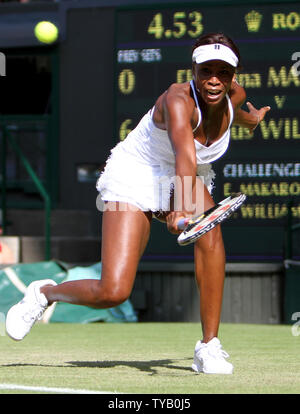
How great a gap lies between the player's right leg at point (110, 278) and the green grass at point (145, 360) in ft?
0.98

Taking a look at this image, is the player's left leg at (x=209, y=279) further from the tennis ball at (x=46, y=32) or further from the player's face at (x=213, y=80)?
the tennis ball at (x=46, y=32)

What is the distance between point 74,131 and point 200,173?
6.94 meters

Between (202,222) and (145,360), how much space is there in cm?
180

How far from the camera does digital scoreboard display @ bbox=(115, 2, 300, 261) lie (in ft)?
32.5

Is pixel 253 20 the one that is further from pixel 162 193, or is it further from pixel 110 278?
pixel 110 278

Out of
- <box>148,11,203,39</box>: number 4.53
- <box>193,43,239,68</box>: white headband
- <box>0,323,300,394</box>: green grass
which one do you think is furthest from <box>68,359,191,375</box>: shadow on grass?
<box>148,11,203,39</box>: number 4.53

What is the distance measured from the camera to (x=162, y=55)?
33.7 feet

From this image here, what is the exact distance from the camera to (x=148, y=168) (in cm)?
513

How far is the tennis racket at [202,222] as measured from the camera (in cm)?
421

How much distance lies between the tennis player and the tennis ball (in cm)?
672

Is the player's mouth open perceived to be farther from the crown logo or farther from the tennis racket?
the crown logo

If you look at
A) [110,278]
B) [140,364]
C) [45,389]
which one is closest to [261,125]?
[140,364]

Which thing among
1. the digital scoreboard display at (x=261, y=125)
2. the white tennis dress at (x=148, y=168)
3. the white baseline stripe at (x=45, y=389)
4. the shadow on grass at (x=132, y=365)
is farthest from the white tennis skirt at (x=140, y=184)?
the digital scoreboard display at (x=261, y=125)

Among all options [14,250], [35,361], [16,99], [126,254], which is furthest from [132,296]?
[126,254]
